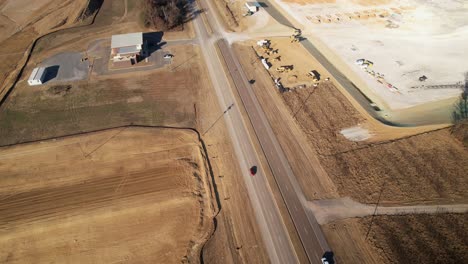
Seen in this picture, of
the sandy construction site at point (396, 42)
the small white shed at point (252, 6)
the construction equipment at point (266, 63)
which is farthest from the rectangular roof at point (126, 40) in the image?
the sandy construction site at point (396, 42)

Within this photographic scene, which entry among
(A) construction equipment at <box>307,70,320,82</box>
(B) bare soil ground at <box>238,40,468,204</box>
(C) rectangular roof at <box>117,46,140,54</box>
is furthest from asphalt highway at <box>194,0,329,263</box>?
(C) rectangular roof at <box>117,46,140,54</box>

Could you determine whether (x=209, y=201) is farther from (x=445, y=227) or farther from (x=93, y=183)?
(x=445, y=227)

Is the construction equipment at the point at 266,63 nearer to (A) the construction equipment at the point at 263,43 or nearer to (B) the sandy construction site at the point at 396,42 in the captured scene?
(A) the construction equipment at the point at 263,43

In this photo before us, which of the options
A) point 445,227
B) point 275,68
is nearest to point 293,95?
point 275,68

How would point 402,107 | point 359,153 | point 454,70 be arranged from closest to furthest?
point 359,153 → point 402,107 → point 454,70

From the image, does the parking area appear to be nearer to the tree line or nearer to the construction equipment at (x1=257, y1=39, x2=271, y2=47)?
the tree line

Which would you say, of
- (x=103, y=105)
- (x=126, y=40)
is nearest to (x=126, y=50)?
(x=126, y=40)

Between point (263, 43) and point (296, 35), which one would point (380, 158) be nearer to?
point (263, 43)
